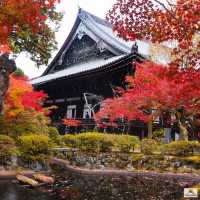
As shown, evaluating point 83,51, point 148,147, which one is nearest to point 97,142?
point 148,147

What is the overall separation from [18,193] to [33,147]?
527 cm

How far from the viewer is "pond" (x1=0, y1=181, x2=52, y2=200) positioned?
461 inches

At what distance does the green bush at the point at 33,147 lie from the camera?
17.5m

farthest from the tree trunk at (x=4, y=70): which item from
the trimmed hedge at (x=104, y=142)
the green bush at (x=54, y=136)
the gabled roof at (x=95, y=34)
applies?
the gabled roof at (x=95, y=34)

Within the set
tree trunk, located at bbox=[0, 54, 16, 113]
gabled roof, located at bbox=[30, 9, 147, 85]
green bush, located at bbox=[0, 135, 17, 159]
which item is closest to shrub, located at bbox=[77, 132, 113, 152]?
green bush, located at bbox=[0, 135, 17, 159]

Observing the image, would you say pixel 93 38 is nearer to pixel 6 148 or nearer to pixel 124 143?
pixel 124 143

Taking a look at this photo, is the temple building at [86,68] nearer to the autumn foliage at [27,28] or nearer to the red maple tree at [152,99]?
the red maple tree at [152,99]

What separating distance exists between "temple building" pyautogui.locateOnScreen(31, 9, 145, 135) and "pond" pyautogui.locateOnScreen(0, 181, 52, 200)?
1356cm

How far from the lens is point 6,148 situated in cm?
1659

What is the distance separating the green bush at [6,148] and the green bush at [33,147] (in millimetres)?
610

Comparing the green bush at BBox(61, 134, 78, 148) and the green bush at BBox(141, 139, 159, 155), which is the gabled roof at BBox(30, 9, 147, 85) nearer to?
the green bush at BBox(61, 134, 78, 148)

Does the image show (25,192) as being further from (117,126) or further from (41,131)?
(117,126)

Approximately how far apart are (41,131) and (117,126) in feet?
23.5

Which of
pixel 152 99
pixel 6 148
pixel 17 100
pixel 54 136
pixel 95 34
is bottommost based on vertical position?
pixel 6 148
